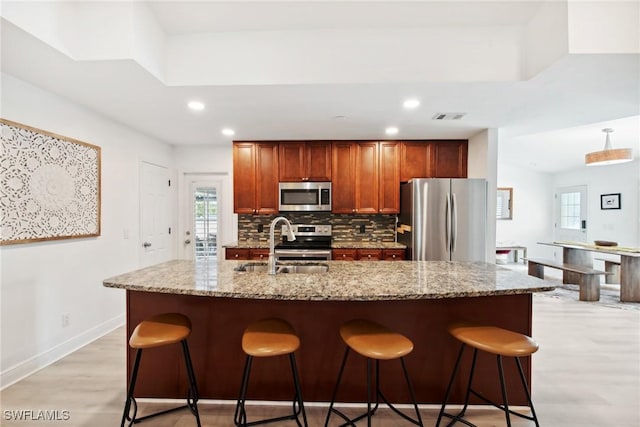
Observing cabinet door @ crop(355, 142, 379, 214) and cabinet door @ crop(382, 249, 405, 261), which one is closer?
cabinet door @ crop(382, 249, 405, 261)

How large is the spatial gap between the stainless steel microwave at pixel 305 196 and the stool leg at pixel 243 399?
2.74 metres

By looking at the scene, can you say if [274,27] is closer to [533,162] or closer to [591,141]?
[591,141]

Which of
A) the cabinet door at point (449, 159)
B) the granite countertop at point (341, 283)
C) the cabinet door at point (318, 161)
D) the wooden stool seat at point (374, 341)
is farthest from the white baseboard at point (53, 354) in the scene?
the cabinet door at point (449, 159)

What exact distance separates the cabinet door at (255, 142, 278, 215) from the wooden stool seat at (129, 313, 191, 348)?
263 cm

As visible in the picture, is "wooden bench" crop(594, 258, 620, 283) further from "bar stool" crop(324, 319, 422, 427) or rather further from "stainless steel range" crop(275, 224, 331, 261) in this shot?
"bar stool" crop(324, 319, 422, 427)

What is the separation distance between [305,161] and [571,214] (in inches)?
290

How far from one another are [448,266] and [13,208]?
333 cm

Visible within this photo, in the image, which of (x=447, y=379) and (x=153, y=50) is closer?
(x=447, y=379)

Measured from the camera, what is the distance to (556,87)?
2.58 meters

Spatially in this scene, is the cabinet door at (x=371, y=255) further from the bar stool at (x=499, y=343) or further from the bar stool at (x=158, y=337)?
the bar stool at (x=158, y=337)

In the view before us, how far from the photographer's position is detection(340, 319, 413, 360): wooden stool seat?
154 cm

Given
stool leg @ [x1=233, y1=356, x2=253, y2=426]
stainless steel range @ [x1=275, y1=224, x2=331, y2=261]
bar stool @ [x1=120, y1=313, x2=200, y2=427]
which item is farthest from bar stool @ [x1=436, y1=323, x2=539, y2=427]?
Answer: stainless steel range @ [x1=275, y1=224, x2=331, y2=261]

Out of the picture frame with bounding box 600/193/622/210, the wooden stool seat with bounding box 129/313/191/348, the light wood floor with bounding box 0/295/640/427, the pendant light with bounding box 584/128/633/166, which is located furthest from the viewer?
the picture frame with bounding box 600/193/622/210

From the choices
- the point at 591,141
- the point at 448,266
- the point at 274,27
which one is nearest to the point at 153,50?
the point at 274,27
